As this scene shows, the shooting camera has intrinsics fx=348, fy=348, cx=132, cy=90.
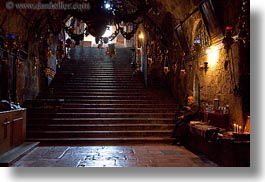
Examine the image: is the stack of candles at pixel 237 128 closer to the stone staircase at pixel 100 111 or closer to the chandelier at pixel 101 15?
the chandelier at pixel 101 15

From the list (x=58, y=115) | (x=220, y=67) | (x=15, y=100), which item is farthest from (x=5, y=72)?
(x=220, y=67)

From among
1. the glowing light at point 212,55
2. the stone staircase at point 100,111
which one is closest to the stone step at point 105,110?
the stone staircase at point 100,111

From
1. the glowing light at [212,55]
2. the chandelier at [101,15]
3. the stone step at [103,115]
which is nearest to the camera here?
the chandelier at [101,15]

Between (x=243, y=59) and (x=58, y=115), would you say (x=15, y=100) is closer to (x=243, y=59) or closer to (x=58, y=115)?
(x=58, y=115)

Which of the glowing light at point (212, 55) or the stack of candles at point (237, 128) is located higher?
the glowing light at point (212, 55)

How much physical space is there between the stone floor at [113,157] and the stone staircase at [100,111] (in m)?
0.83

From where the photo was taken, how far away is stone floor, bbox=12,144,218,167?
6.23 meters

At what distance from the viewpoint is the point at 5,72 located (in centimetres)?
888

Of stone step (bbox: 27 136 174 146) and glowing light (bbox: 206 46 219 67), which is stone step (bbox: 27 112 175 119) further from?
glowing light (bbox: 206 46 219 67)

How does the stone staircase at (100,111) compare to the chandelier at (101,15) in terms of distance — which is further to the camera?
the stone staircase at (100,111)

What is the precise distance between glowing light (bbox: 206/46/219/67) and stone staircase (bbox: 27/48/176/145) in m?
2.29

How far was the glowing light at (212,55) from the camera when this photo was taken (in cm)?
751

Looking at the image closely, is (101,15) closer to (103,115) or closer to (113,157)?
(113,157)

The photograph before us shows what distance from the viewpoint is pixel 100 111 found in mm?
10781
